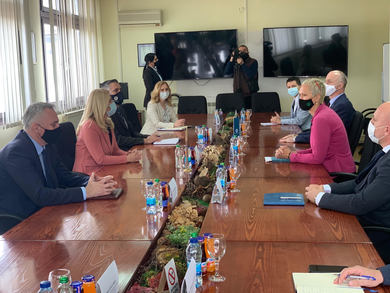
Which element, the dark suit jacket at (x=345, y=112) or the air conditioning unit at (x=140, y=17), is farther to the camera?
the air conditioning unit at (x=140, y=17)

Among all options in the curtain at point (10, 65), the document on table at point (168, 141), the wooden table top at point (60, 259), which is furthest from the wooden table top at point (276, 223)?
the curtain at point (10, 65)

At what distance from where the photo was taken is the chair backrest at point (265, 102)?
7727 millimetres

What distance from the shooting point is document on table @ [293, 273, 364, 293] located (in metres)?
1.65

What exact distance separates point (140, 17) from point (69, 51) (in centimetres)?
186

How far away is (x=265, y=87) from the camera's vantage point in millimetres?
9266

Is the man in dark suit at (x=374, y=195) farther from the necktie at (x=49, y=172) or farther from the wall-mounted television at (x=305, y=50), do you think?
the wall-mounted television at (x=305, y=50)

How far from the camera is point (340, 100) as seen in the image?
17.0ft

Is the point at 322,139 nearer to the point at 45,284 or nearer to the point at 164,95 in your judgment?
the point at 45,284

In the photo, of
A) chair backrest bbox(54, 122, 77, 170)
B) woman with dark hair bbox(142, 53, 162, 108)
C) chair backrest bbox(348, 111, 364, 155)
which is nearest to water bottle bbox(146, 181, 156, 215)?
chair backrest bbox(54, 122, 77, 170)

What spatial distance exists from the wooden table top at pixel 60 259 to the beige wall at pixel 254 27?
744 centimetres

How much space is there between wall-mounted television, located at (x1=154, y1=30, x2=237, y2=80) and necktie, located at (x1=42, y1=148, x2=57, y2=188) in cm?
625

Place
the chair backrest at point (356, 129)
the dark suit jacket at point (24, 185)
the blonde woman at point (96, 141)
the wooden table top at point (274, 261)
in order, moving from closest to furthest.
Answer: the wooden table top at point (274, 261) < the dark suit jacket at point (24, 185) < the blonde woman at point (96, 141) < the chair backrest at point (356, 129)

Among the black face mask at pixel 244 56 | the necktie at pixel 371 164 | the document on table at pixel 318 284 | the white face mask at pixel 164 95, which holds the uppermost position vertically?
the black face mask at pixel 244 56

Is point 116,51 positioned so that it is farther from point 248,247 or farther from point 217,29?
point 248,247
